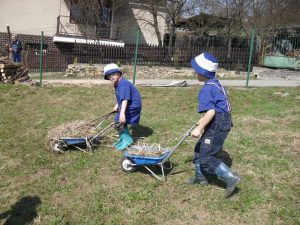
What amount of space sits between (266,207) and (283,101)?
5.72 meters

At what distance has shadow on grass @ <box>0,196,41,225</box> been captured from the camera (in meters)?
3.43

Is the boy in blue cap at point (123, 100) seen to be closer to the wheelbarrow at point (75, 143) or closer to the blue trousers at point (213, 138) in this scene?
the wheelbarrow at point (75, 143)

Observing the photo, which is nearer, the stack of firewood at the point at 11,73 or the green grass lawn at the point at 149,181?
the green grass lawn at the point at 149,181

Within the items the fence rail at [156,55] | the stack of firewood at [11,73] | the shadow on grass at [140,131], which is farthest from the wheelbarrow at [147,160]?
the fence rail at [156,55]

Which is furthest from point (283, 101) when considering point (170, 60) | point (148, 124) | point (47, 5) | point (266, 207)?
point (47, 5)

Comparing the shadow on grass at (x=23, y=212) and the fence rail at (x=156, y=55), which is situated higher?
the fence rail at (x=156, y=55)

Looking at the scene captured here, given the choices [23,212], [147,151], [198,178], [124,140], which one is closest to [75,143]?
[124,140]

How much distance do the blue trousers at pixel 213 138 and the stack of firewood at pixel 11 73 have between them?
870cm

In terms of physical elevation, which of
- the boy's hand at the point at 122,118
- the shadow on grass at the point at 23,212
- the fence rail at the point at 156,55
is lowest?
the shadow on grass at the point at 23,212

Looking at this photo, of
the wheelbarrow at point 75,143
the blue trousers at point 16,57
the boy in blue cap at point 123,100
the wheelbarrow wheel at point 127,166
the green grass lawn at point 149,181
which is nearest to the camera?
the green grass lawn at point 149,181

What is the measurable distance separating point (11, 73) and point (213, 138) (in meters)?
9.29

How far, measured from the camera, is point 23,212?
358 cm

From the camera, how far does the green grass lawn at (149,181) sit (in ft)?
11.6

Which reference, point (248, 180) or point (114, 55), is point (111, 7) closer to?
point (114, 55)
